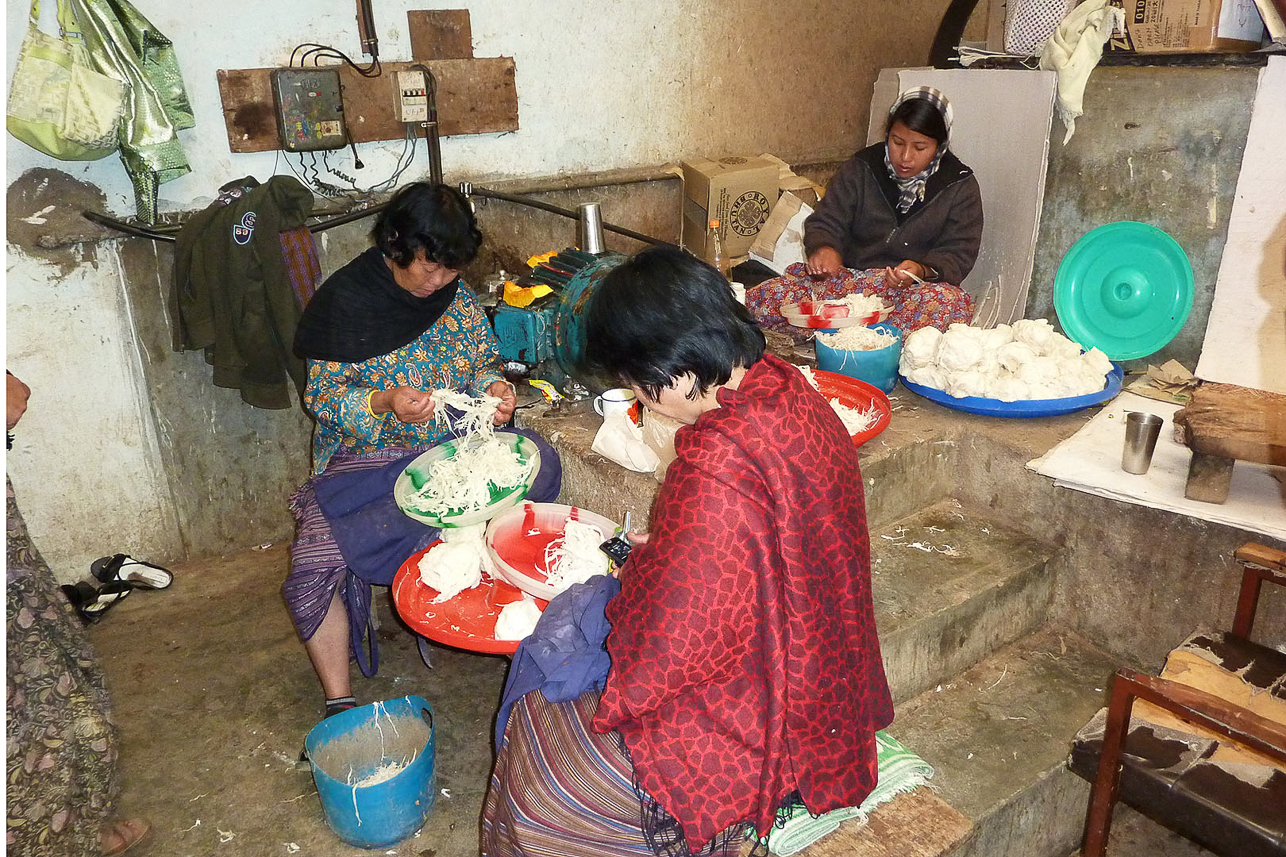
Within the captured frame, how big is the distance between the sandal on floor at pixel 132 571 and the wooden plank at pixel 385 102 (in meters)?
1.93

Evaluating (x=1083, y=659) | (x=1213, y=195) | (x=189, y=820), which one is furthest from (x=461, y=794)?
(x=1213, y=195)

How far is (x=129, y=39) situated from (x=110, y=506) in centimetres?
200

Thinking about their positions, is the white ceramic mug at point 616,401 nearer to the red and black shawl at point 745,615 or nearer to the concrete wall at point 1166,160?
the red and black shawl at point 745,615

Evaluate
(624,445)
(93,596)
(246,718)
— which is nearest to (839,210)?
(624,445)

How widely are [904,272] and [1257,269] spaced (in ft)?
4.85

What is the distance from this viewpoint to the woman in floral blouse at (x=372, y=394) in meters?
2.95

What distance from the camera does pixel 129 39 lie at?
11.3 feet

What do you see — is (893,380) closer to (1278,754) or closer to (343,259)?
(1278,754)

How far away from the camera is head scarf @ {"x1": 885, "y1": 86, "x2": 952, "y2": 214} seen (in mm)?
4410

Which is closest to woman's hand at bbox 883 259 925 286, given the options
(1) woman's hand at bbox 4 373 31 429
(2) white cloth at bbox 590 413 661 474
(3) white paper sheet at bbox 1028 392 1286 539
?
(3) white paper sheet at bbox 1028 392 1286 539

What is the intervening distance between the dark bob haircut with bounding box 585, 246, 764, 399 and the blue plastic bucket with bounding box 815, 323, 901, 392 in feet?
5.94

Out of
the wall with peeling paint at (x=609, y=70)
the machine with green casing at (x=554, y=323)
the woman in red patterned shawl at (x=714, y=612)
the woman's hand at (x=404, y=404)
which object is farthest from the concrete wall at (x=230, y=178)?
the woman in red patterned shawl at (x=714, y=612)

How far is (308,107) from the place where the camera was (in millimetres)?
3967

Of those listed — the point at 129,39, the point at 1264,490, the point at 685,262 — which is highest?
the point at 129,39
